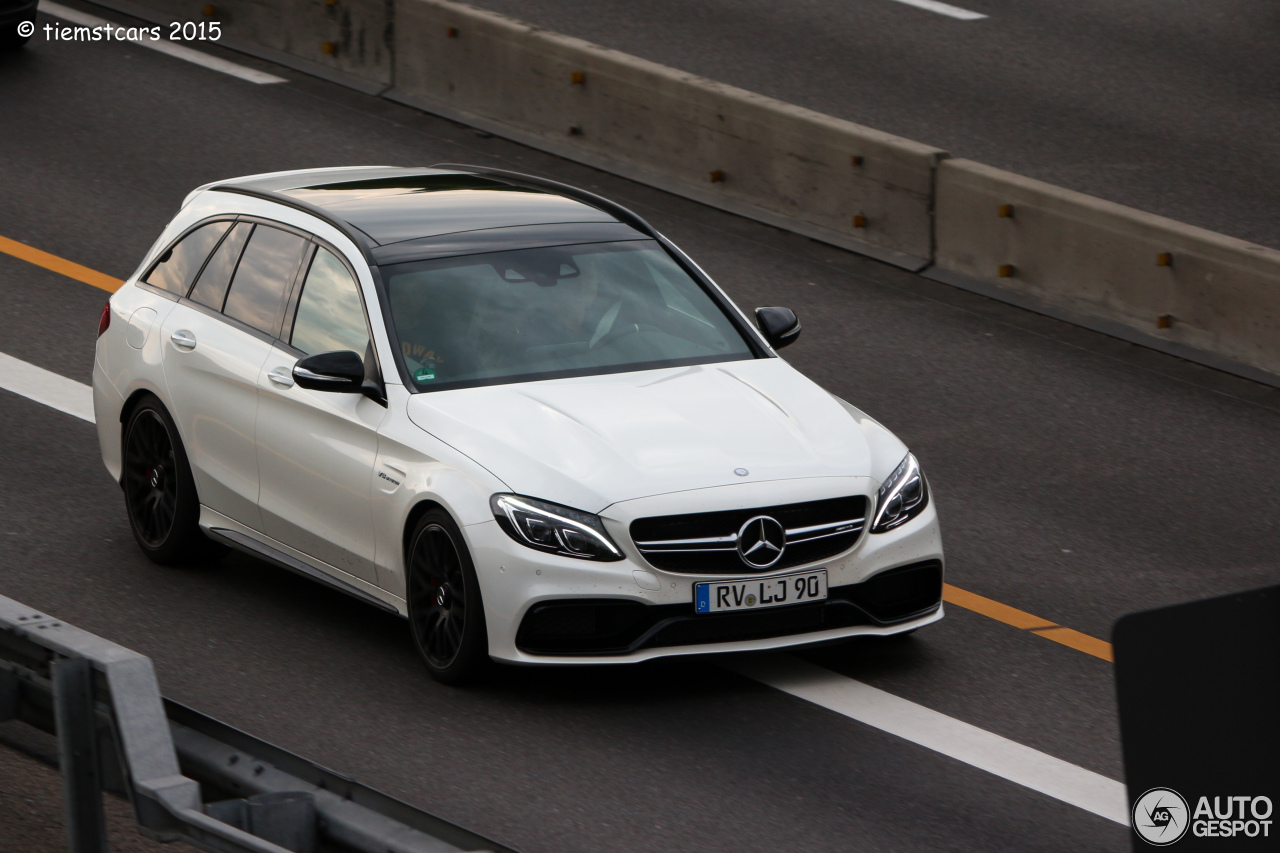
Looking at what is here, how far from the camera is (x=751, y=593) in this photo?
7000 mm

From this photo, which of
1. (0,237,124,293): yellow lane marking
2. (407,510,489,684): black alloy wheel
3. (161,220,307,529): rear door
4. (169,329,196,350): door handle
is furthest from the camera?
(0,237,124,293): yellow lane marking

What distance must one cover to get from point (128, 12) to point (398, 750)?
14108 millimetres

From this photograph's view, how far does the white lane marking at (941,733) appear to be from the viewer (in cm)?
658

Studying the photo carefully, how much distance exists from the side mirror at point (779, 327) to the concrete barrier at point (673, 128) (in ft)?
17.6

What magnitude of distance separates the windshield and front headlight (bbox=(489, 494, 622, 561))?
0.80 m

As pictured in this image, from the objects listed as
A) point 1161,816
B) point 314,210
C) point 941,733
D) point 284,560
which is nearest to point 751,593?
point 941,733

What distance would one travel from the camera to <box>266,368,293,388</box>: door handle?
8000 mm

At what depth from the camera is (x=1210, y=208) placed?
1478cm

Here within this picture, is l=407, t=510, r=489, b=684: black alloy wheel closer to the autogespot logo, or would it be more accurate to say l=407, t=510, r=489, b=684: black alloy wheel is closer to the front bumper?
the front bumper

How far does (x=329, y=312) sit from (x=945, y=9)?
1361 centimetres

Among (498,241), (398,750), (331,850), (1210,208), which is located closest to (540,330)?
(498,241)

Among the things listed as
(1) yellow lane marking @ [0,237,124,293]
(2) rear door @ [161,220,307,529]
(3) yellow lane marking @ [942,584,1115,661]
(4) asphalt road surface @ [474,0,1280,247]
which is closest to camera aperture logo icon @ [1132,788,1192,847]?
(3) yellow lane marking @ [942,584,1115,661]

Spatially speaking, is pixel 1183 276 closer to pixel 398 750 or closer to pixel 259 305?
pixel 259 305

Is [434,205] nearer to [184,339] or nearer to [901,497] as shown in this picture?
[184,339]
